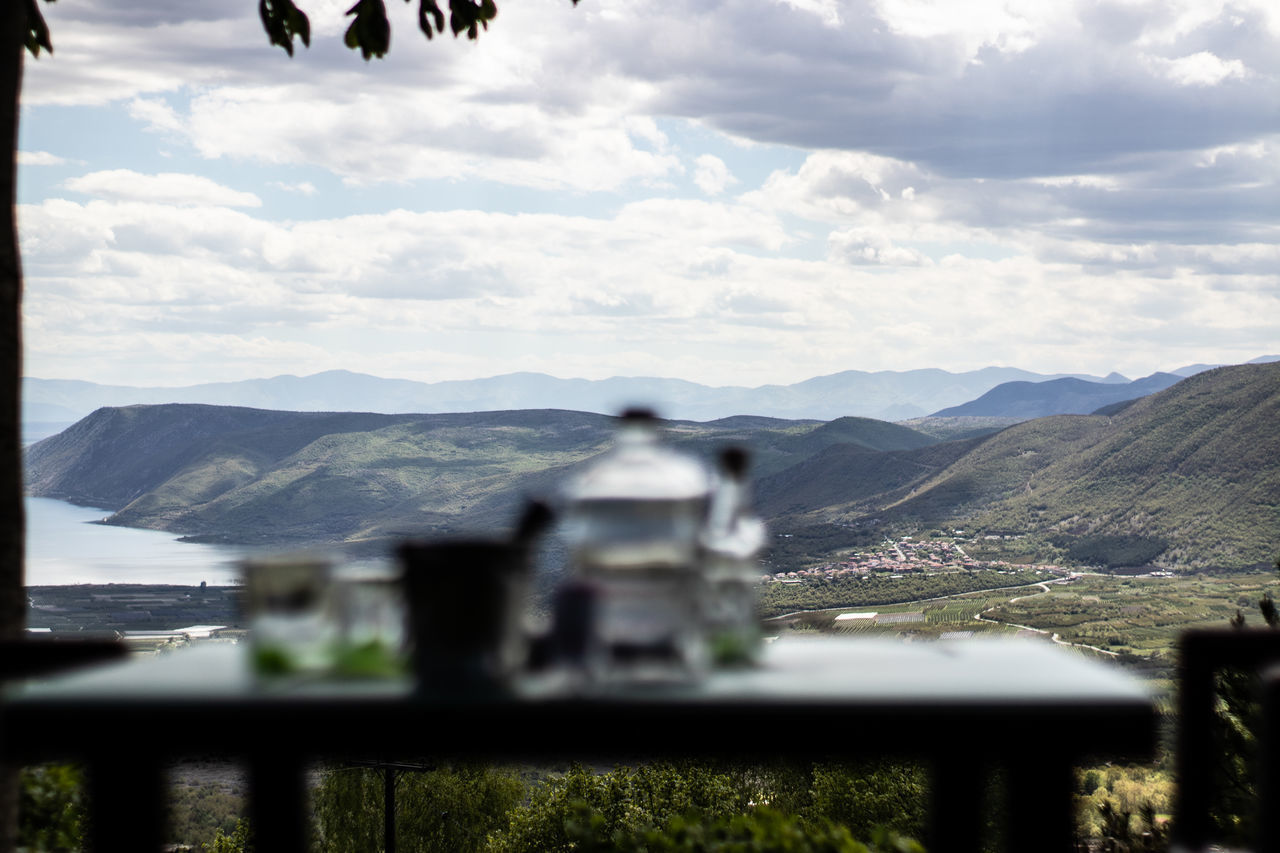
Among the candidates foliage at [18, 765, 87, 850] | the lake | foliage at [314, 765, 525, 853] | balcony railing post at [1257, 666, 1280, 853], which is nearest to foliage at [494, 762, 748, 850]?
foliage at [314, 765, 525, 853]

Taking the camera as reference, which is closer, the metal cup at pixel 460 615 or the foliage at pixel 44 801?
the metal cup at pixel 460 615

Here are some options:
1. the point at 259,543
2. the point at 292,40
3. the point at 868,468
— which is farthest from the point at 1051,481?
the point at 292,40

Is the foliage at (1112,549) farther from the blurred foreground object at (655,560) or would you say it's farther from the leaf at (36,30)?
the blurred foreground object at (655,560)

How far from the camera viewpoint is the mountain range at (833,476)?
9069 cm

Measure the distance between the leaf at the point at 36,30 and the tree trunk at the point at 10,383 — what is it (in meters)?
0.92

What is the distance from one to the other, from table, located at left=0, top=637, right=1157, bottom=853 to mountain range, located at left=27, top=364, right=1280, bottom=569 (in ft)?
160

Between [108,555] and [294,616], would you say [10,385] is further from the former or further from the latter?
[108,555]

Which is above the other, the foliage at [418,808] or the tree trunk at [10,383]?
the tree trunk at [10,383]

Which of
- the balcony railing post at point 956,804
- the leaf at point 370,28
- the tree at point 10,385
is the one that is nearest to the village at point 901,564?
the leaf at point 370,28

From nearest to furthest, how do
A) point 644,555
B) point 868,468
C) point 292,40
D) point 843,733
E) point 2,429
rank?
point 843,733 < point 644,555 < point 2,429 < point 292,40 < point 868,468

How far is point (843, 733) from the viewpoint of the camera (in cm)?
153

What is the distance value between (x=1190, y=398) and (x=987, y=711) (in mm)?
121961

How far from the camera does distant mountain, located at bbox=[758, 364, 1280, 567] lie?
8656 centimetres

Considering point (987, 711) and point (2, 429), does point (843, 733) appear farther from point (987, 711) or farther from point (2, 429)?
point (2, 429)
